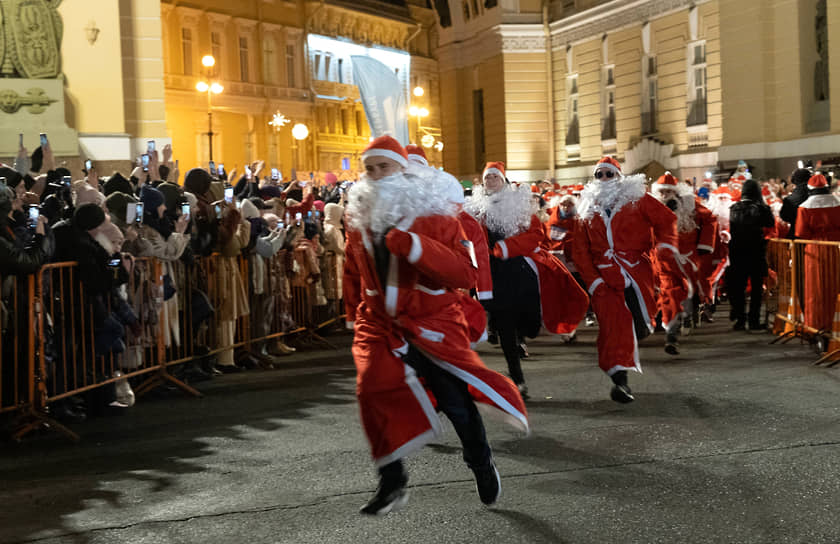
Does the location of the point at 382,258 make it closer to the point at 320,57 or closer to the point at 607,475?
the point at 607,475

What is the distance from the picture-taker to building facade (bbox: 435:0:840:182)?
2527 centimetres

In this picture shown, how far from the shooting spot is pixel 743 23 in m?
26.5

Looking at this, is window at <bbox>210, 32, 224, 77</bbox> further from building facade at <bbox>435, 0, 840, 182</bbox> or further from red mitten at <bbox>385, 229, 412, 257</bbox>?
red mitten at <bbox>385, 229, 412, 257</bbox>

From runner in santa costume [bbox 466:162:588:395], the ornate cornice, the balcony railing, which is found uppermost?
the ornate cornice

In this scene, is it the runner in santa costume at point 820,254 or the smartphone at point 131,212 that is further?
the runner in santa costume at point 820,254

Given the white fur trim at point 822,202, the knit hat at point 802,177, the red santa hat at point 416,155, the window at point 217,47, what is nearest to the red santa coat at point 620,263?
the red santa hat at point 416,155

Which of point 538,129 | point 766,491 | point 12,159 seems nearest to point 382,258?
point 766,491

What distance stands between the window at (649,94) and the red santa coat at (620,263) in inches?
970

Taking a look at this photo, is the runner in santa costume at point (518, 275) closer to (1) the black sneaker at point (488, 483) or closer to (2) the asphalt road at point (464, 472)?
(2) the asphalt road at point (464, 472)

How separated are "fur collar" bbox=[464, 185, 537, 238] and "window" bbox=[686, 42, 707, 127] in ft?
72.6

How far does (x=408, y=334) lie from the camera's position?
16.9ft

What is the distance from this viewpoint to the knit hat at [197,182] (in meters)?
10.7

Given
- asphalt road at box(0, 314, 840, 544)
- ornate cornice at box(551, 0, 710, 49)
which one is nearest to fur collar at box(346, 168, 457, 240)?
asphalt road at box(0, 314, 840, 544)

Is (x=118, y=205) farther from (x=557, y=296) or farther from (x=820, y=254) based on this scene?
(x=820, y=254)
